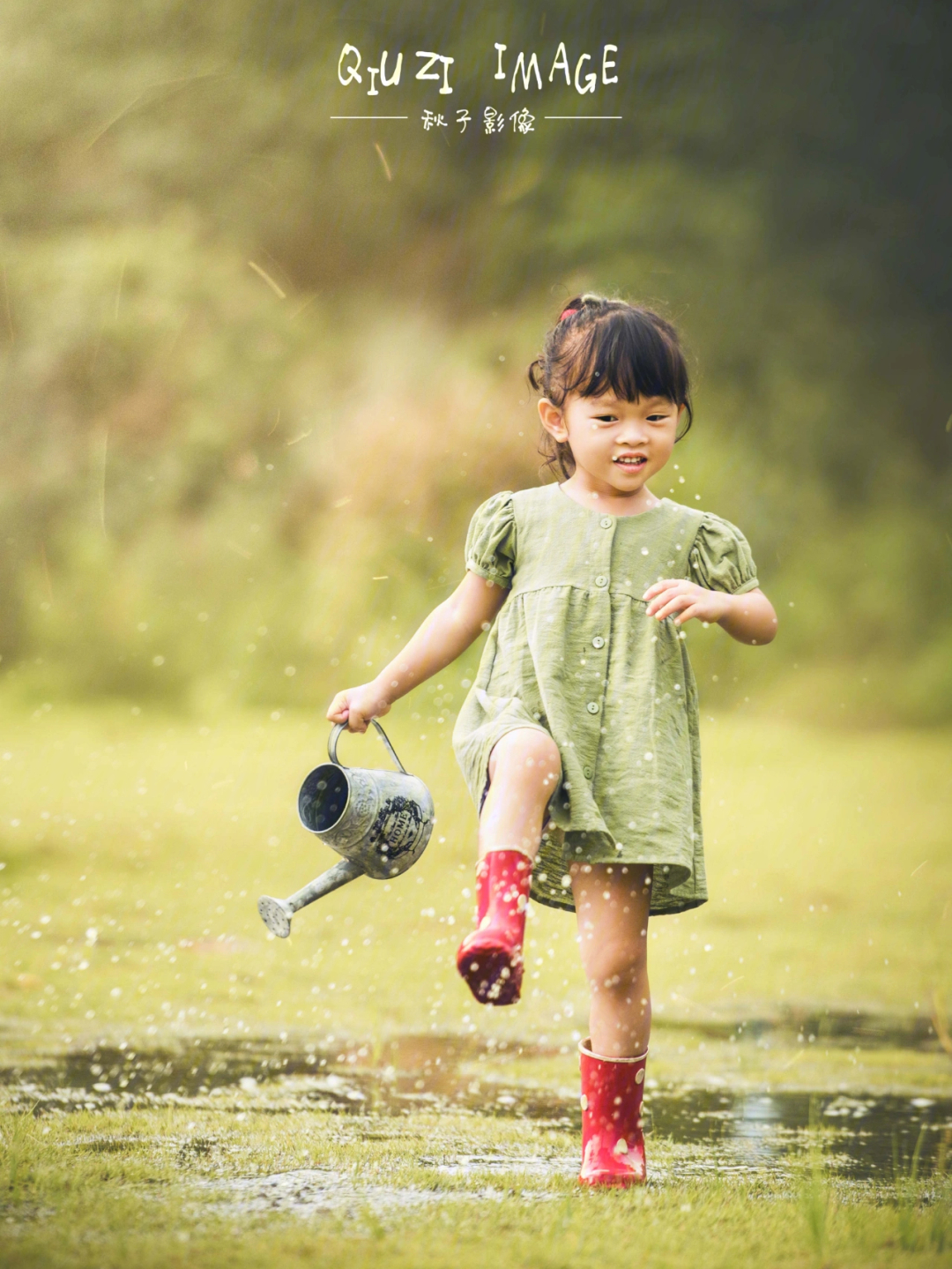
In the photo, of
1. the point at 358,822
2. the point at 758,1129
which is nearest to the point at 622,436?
the point at 358,822

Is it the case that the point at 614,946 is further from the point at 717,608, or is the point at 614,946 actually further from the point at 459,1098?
the point at 459,1098

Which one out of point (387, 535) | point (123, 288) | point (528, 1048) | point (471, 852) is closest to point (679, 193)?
point (387, 535)

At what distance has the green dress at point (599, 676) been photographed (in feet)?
4.61

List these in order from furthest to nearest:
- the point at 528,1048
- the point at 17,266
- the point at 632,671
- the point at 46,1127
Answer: the point at 17,266
the point at 528,1048
the point at 46,1127
the point at 632,671

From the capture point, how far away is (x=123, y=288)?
3.04 m

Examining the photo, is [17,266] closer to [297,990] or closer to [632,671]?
[297,990]

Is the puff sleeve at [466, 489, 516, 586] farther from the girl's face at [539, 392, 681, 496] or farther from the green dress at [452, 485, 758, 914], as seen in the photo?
the girl's face at [539, 392, 681, 496]

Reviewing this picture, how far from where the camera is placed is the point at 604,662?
1.47m

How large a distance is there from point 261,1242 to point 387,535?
1.95 meters

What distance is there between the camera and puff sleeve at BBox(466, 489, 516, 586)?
61.1 inches

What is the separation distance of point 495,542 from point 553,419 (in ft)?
0.50

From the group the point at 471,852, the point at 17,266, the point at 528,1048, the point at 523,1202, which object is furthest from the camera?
the point at 17,266

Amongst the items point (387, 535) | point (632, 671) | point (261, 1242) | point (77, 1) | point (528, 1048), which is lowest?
point (261, 1242)

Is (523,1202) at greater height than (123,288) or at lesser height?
lesser
